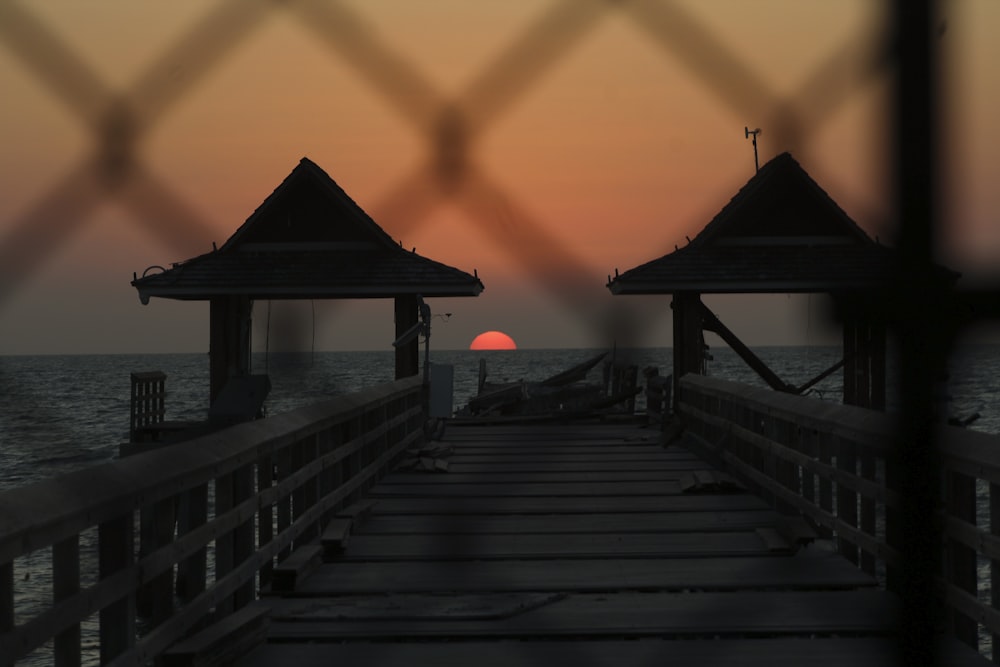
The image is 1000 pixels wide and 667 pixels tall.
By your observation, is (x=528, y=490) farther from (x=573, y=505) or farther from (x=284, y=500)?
(x=284, y=500)

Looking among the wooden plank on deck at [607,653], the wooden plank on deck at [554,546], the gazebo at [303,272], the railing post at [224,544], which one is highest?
the gazebo at [303,272]

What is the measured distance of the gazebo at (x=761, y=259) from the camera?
1702 centimetres

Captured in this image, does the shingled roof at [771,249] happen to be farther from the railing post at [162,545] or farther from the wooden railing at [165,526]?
the railing post at [162,545]

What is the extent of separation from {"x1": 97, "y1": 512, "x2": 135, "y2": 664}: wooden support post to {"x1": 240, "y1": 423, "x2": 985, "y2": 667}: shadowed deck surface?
1060 millimetres

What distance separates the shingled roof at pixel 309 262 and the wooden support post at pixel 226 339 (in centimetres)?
39

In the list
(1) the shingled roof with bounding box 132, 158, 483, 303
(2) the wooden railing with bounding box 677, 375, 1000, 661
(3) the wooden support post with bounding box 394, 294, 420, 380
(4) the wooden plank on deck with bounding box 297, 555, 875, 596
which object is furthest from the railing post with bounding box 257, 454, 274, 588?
(3) the wooden support post with bounding box 394, 294, 420, 380

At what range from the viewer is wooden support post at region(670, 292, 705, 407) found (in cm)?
1720

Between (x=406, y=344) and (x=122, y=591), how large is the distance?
46.3 ft

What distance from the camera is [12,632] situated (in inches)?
120

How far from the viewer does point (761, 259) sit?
18094mm

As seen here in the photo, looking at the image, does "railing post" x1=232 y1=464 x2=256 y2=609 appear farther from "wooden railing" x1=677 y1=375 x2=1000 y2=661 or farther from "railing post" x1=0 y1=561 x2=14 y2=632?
"wooden railing" x1=677 y1=375 x2=1000 y2=661

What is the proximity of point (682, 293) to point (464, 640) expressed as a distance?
1258 cm

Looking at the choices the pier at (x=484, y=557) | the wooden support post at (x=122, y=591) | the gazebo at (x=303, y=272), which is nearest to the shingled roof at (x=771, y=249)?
the gazebo at (x=303, y=272)

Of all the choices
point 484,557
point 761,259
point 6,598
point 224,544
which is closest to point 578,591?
point 484,557
